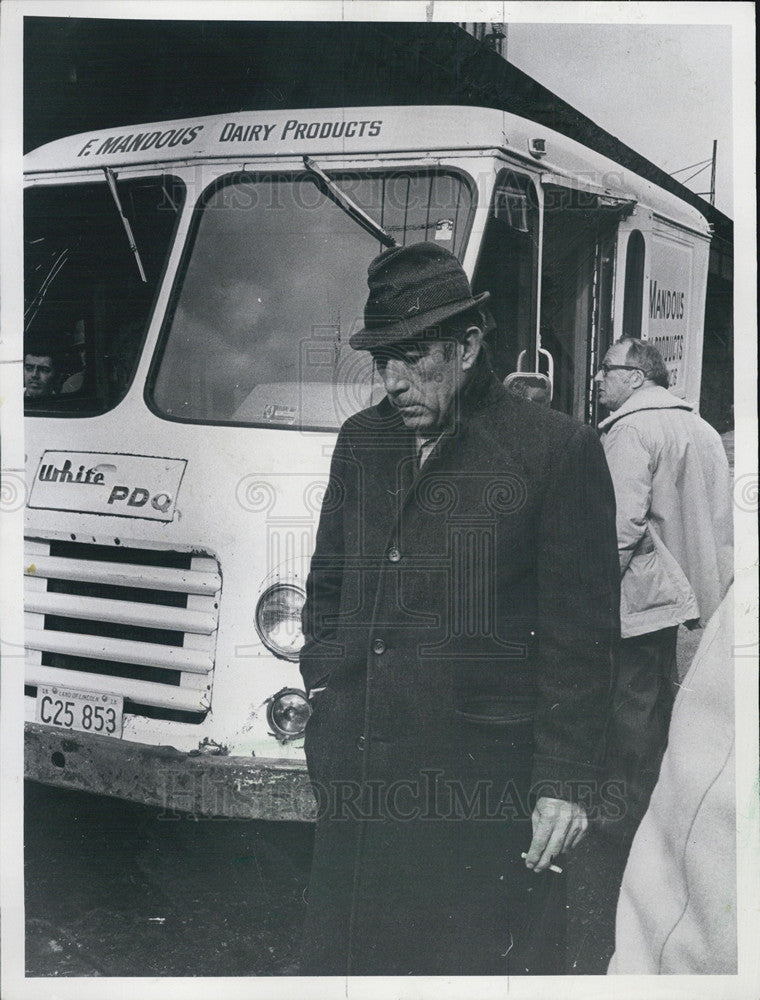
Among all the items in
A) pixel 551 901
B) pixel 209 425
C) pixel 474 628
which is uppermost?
pixel 209 425

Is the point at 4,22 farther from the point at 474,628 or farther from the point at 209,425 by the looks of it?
the point at 474,628

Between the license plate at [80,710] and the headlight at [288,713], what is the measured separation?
48 cm

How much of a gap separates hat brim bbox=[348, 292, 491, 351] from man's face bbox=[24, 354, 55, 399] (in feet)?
3.27

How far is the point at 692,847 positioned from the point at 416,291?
194 cm

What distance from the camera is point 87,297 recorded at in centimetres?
300

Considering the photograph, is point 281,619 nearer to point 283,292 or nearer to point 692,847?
point 283,292

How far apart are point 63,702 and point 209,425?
97cm

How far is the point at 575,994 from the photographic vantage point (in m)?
2.93

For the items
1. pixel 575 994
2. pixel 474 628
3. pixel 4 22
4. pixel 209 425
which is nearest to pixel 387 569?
pixel 474 628

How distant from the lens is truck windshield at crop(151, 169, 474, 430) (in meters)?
2.78

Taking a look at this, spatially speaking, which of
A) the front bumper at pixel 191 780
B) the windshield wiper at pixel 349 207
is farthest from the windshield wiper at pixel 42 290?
the front bumper at pixel 191 780

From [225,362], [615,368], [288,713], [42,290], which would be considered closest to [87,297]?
[42,290]

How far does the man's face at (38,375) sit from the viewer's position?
2.97 meters

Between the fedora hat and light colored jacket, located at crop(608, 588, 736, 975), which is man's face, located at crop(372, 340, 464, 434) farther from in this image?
light colored jacket, located at crop(608, 588, 736, 975)
